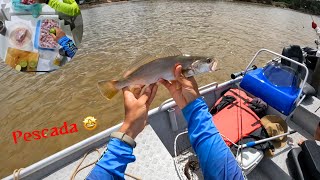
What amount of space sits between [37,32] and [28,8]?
28 centimetres

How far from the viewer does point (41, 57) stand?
302 cm

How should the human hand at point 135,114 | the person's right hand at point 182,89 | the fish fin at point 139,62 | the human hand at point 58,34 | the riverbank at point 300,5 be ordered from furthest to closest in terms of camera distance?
1. the riverbank at point 300,5
2. the human hand at point 58,34
3. the fish fin at point 139,62
4. the person's right hand at point 182,89
5. the human hand at point 135,114

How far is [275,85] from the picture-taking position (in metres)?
4.97

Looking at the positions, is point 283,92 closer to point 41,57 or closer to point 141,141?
point 141,141

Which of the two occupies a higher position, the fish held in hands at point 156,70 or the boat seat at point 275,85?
the fish held in hands at point 156,70

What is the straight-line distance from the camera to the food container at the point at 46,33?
2907 millimetres

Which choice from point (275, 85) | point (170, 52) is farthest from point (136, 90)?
point (275, 85)

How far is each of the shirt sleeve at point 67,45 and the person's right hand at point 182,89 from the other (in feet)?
4.45

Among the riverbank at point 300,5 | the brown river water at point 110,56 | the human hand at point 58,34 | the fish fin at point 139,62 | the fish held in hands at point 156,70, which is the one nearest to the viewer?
the fish held in hands at point 156,70

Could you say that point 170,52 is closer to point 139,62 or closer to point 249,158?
point 139,62

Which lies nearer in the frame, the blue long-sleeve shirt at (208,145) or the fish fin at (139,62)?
the blue long-sleeve shirt at (208,145)

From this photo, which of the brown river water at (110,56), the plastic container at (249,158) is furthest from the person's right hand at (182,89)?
the brown river water at (110,56)

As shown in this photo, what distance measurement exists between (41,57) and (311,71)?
6.21 m

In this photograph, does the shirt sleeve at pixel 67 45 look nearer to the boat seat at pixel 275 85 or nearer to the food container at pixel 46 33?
the food container at pixel 46 33
